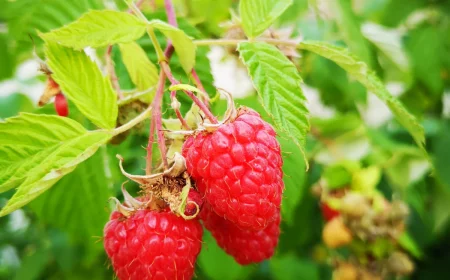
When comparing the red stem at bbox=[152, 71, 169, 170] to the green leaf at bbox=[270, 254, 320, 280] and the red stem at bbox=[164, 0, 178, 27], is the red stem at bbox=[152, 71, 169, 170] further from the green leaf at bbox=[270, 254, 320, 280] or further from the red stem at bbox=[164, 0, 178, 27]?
the green leaf at bbox=[270, 254, 320, 280]

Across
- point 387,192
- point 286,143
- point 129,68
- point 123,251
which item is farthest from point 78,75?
point 387,192

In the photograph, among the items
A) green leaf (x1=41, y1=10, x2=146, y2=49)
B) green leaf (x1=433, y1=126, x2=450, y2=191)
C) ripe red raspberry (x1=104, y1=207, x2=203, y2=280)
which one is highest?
green leaf (x1=41, y1=10, x2=146, y2=49)

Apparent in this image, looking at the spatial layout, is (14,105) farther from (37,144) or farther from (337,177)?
(37,144)

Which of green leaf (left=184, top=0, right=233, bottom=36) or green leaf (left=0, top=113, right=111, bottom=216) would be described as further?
green leaf (left=184, top=0, right=233, bottom=36)

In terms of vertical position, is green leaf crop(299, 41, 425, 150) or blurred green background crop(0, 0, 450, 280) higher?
green leaf crop(299, 41, 425, 150)

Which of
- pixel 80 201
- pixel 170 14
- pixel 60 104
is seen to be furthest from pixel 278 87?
pixel 80 201

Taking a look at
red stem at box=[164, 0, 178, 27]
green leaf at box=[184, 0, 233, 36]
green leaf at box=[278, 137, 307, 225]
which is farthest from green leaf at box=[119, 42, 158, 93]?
green leaf at box=[184, 0, 233, 36]

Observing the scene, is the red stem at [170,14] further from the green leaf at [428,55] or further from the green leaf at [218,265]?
the green leaf at [428,55]
